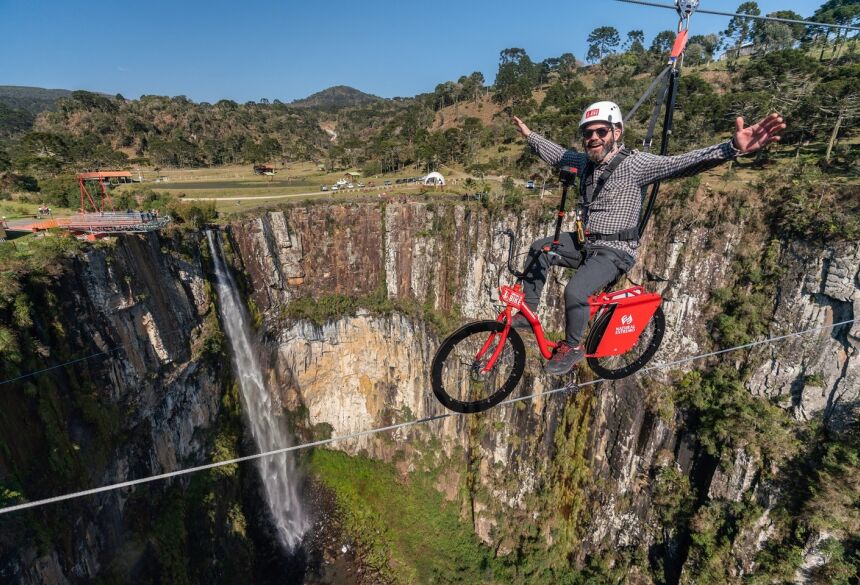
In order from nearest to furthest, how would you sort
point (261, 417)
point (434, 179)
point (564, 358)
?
point (564, 358), point (261, 417), point (434, 179)

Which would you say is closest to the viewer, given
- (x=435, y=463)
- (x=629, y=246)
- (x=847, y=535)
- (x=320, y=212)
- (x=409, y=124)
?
(x=629, y=246)

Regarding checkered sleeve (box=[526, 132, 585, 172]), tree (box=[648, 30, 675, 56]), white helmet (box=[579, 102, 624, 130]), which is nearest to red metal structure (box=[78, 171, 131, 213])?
checkered sleeve (box=[526, 132, 585, 172])

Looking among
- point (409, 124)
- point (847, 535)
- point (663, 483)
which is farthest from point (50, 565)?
point (409, 124)

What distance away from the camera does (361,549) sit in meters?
24.7

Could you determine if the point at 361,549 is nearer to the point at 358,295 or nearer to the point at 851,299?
the point at 358,295

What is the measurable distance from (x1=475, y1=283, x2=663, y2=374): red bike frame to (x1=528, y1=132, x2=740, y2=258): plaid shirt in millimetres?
976

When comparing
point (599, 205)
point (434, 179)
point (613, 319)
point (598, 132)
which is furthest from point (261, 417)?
point (598, 132)

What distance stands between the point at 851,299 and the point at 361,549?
93.2 ft

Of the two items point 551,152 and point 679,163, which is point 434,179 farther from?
point 679,163

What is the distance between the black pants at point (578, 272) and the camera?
18.3ft

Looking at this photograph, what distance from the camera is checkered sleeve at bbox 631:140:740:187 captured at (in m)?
4.49

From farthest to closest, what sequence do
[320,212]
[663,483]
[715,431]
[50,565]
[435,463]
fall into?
[435,463] → [320,212] → [663,483] → [715,431] → [50,565]

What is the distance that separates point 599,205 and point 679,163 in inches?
42.8

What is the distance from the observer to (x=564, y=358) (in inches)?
241
